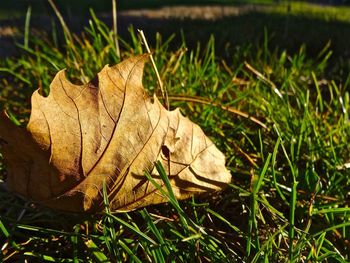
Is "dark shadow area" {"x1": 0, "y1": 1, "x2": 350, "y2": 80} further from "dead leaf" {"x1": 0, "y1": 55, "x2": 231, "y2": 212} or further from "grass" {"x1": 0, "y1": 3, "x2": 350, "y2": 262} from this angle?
"dead leaf" {"x1": 0, "y1": 55, "x2": 231, "y2": 212}

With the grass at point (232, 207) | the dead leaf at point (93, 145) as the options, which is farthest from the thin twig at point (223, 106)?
the dead leaf at point (93, 145)

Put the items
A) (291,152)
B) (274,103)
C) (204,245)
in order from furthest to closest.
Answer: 1. (274,103)
2. (291,152)
3. (204,245)

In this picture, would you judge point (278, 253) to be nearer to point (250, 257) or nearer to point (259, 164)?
point (250, 257)

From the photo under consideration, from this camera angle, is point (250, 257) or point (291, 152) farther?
point (291, 152)

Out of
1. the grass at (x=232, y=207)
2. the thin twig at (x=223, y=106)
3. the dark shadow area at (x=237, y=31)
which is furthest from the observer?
the dark shadow area at (x=237, y=31)

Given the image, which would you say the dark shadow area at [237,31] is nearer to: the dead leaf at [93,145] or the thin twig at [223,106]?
the thin twig at [223,106]

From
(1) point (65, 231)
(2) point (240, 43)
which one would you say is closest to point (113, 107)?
(1) point (65, 231)

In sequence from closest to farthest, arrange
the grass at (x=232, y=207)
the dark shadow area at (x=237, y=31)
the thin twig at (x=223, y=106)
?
the grass at (x=232, y=207) < the thin twig at (x=223, y=106) < the dark shadow area at (x=237, y=31)

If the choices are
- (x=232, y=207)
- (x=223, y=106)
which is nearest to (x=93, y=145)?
(x=232, y=207)

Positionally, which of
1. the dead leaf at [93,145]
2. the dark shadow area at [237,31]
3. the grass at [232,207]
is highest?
the dead leaf at [93,145]
